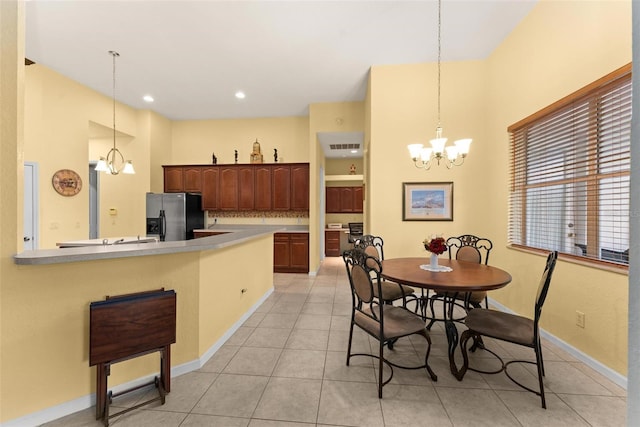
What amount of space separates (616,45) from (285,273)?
5326 mm

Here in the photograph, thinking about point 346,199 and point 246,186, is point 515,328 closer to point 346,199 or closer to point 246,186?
point 246,186

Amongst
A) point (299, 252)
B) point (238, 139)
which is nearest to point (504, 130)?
point (299, 252)

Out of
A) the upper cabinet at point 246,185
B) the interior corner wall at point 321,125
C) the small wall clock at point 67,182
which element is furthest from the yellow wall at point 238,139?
the small wall clock at point 67,182

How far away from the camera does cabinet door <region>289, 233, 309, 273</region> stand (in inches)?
218

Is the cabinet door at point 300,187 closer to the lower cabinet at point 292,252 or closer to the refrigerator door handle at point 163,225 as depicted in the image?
the lower cabinet at point 292,252

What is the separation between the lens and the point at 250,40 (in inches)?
137

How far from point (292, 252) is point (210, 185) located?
2.44 m

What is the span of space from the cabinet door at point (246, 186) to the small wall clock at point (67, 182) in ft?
8.94

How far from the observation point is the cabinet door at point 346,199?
317 inches

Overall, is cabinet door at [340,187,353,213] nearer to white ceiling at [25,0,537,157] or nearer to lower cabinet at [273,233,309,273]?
lower cabinet at [273,233,309,273]

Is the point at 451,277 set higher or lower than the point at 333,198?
lower

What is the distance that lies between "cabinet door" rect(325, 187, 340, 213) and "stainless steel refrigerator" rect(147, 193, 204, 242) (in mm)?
3924

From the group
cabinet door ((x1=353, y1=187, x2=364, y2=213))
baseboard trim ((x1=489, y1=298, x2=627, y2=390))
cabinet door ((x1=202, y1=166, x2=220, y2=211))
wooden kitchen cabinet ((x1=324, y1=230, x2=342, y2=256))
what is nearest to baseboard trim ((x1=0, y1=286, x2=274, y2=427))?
baseboard trim ((x1=489, y1=298, x2=627, y2=390))

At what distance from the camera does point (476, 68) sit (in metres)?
3.97
